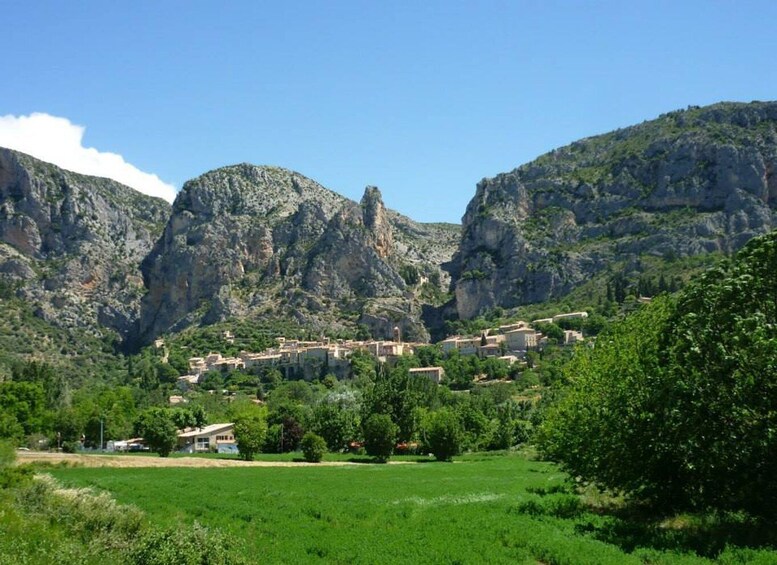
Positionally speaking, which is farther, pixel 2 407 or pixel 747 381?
pixel 2 407

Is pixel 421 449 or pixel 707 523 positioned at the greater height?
pixel 707 523

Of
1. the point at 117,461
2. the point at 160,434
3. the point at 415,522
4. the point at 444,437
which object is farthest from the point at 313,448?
the point at 415,522

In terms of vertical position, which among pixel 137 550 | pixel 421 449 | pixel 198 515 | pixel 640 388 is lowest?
pixel 421 449

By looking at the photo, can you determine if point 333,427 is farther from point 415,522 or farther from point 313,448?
point 415,522

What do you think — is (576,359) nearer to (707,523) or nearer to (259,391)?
(707,523)

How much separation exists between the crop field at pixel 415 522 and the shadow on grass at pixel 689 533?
0.07 m

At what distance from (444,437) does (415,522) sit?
57.1m

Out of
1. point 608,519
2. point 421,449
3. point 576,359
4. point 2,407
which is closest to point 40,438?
point 2,407

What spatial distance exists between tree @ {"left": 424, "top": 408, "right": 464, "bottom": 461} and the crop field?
107 ft

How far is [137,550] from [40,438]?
84.7 m

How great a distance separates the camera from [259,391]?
17300cm

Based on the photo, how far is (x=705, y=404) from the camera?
26.1 metres

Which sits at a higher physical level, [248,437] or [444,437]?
[248,437]

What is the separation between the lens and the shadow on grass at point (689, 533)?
2462cm
